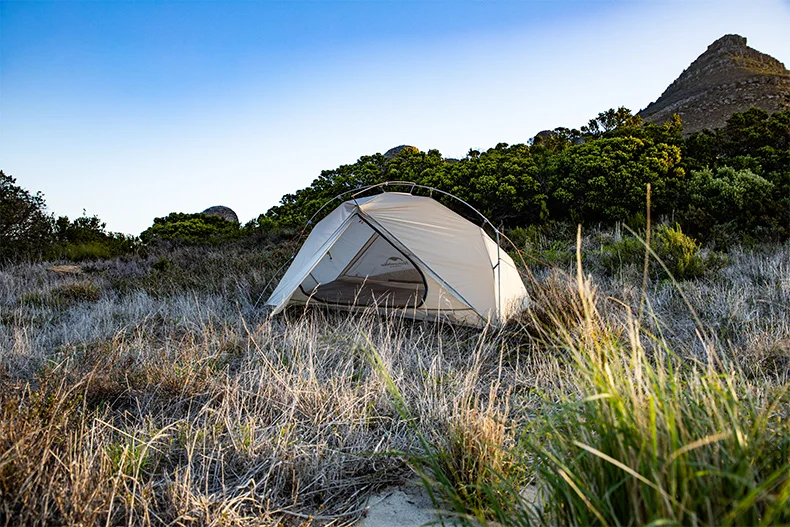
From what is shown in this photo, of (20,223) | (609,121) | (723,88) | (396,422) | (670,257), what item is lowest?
(396,422)

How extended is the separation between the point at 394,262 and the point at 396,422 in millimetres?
4361

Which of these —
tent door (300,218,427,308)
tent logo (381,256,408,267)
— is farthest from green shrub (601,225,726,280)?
tent logo (381,256,408,267)

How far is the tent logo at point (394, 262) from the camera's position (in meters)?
6.84

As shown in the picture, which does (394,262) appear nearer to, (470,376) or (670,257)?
(670,257)

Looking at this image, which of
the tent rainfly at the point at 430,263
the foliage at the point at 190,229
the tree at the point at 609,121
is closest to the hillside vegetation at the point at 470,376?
the tent rainfly at the point at 430,263

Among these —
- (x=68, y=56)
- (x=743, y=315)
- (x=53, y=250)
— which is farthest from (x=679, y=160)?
(x=53, y=250)

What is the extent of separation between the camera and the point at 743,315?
422 cm

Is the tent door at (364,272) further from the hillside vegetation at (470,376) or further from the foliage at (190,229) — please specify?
the foliage at (190,229)

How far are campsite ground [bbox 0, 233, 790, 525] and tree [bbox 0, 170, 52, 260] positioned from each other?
5.71 meters

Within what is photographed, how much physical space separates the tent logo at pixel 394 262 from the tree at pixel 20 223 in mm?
7430

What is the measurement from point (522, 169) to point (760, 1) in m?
4.45

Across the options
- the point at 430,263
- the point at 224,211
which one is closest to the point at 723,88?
the point at 224,211

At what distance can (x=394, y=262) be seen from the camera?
687cm

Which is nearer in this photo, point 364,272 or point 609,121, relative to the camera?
point 364,272
